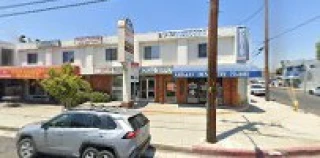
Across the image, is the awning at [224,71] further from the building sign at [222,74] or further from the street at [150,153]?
the street at [150,153]

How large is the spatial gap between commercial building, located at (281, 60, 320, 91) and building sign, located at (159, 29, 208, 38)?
129 feet

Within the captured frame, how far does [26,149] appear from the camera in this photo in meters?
9.74

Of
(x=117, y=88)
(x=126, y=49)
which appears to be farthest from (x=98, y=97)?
(x=126, y=49)

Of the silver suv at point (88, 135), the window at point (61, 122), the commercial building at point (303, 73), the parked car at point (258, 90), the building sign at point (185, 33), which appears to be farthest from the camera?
the commercial building at point (303, 73)

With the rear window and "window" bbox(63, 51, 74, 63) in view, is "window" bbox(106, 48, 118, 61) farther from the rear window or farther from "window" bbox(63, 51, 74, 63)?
the rear window

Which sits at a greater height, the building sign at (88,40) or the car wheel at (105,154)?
the building sign at (88,40)

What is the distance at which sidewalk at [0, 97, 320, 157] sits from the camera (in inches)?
424

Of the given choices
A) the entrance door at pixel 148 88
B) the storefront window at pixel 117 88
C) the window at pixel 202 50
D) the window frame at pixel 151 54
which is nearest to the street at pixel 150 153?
the window at pixel 202 50

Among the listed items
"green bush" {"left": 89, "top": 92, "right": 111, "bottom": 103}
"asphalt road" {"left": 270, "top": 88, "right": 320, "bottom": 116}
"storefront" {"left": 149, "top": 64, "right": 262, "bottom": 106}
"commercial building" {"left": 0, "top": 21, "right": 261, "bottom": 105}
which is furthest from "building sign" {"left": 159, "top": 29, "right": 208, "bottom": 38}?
"asphalt road" {"left": 270, "top": 88, "right": 320, "bottom": 116}

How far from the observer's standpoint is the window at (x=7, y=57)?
102ft

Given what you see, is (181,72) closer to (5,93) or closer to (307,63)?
(5,93)

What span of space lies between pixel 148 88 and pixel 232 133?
13.4 m

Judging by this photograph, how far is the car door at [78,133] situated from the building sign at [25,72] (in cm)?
1653

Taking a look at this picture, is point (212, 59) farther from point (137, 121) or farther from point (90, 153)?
point (90, 153)
